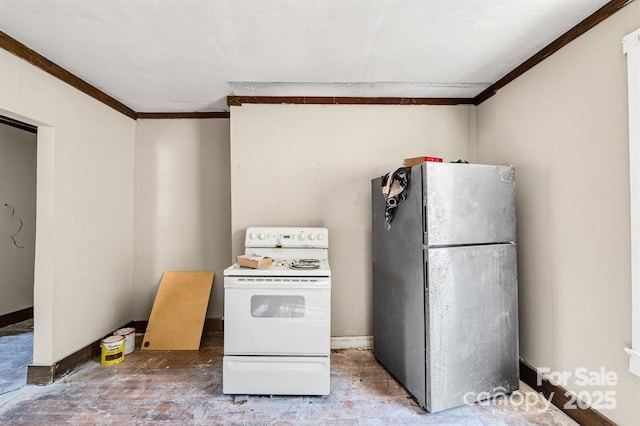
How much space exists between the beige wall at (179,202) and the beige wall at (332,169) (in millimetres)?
533

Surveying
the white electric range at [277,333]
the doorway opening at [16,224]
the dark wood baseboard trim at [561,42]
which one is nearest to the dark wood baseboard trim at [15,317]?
the doorway opening at [16,224]

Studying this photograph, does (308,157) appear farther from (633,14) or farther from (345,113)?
(633,14)

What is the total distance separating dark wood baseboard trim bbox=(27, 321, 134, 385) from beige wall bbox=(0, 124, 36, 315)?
1.74m

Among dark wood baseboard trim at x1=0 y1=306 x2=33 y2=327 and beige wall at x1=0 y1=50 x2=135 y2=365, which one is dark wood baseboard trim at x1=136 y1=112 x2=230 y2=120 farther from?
dark wood baseboard trim at x1=0 y1=306 x2=33 y2=327

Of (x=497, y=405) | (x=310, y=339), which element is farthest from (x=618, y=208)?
(x=310, y=339)

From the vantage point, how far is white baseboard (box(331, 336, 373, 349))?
266 cm

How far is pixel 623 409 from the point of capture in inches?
58.5

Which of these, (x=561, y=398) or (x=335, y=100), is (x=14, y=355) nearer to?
(x=335, y=100)

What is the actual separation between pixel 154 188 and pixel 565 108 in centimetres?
339

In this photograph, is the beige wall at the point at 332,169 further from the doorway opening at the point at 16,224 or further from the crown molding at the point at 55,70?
the doorway opening at the point at 16,224

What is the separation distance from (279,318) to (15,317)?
3.42 m

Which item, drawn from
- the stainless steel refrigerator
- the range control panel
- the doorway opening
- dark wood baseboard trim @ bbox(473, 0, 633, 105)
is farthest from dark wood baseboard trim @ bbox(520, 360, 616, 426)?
the doorway opening

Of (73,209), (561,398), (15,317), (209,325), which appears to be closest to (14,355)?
(15,317)

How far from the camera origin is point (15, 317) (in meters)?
3.34
